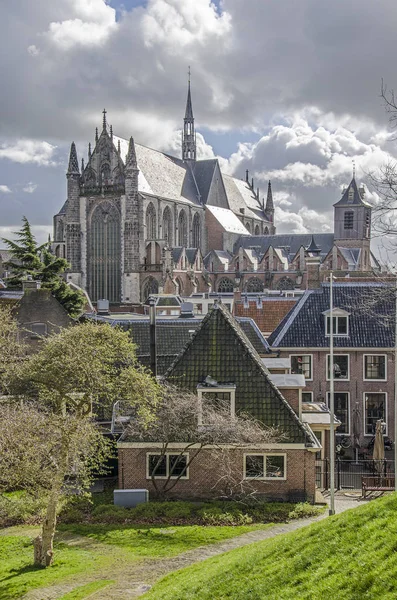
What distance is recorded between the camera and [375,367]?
32406mm

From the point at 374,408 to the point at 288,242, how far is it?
266ft

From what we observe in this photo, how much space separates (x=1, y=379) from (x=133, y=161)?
227 feet

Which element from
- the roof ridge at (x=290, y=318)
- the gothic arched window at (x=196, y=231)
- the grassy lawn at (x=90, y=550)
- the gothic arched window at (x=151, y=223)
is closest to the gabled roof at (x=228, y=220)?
the gothic arched window at (x=196, y=231)

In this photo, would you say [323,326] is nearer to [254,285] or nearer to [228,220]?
[254,285]

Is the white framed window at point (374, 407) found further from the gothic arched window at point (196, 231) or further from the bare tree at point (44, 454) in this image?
the gothic arched window at point (196, 231)

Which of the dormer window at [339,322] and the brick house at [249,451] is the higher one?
the dormer window at [339,322]

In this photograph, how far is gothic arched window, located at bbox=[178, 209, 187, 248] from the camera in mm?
102312

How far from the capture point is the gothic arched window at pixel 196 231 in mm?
106400

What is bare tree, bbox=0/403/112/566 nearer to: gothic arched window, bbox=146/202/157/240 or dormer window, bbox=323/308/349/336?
dormer window, bbox=323/308/349/336

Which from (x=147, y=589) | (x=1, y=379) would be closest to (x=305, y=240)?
(x=1, y=379)

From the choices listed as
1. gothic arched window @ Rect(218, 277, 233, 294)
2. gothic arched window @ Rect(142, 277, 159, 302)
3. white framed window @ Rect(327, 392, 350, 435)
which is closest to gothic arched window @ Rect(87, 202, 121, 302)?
gothic arched window @ Rect(142, 277, 159, 302)

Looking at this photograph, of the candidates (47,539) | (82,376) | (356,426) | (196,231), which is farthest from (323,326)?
(196,231)

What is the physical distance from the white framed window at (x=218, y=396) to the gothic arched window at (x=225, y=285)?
7789cm

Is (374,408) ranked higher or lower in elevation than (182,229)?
lower
